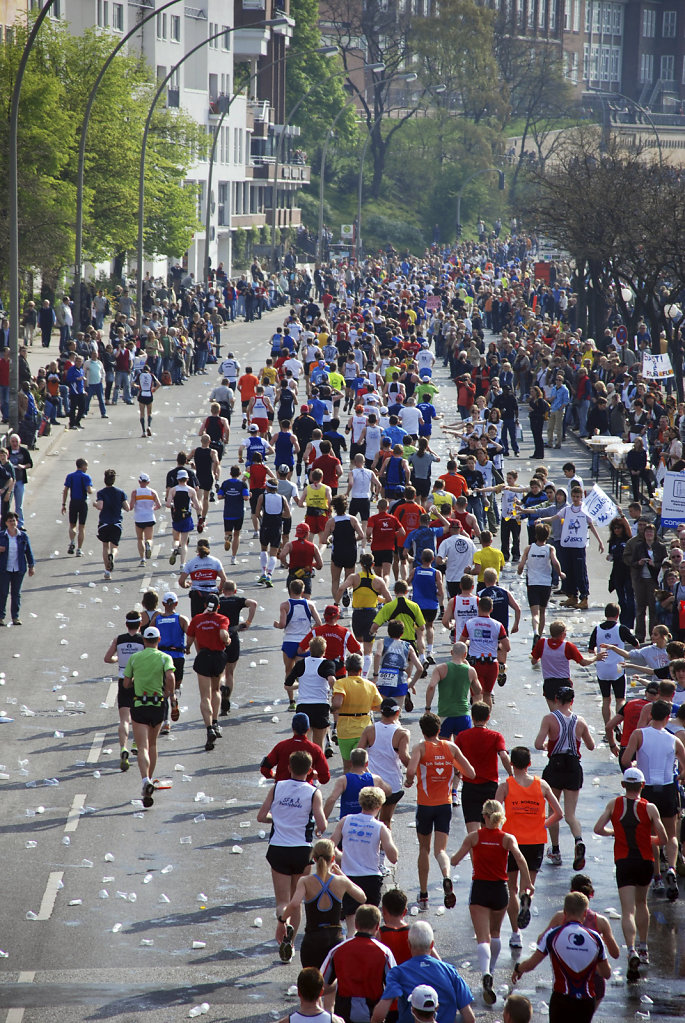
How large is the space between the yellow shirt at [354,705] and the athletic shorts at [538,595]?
617 centimetres

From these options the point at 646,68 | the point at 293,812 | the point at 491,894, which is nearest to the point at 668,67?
the point at 646,68

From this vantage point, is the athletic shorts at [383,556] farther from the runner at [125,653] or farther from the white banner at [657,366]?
the white banner at [657,366]

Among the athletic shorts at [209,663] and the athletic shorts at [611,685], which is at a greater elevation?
the athletic shorts at [209,663]

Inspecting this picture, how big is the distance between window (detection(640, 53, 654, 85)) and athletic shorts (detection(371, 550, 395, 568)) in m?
151

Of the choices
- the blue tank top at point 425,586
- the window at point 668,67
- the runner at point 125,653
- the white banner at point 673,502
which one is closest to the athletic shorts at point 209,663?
the runner at point 125,653

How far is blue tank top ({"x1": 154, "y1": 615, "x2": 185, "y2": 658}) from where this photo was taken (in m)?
15.7

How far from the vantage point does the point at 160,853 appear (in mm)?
12938

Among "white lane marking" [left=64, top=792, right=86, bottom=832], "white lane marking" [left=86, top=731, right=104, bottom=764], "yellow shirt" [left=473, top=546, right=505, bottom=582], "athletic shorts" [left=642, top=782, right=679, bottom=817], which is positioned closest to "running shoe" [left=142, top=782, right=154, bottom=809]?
"white lane marking" [left=64, top=792, right=86, bottom=832]

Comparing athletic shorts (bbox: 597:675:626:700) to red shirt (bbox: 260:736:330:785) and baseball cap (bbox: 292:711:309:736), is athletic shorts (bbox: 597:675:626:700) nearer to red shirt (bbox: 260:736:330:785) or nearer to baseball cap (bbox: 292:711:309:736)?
red shirt (bbox: 260:736:330:785)

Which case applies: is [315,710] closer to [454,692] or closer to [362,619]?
[454,692]

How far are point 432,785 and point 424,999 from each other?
4.18 metres

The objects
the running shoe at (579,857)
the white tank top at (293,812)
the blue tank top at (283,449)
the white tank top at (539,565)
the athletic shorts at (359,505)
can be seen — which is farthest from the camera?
the blue tank top at (283,449)

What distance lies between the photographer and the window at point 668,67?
16200 cm

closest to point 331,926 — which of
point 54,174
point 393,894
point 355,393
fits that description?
point 393,894
